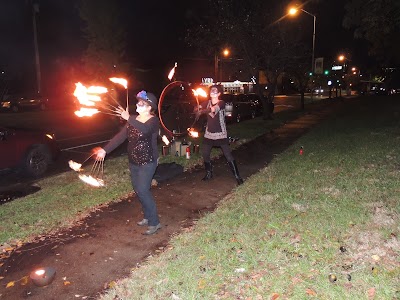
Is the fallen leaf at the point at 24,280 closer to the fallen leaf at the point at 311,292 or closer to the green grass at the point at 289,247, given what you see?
the green grass at the point at 289,247

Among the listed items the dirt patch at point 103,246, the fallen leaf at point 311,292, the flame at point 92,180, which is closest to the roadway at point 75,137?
the flame at point 92,180

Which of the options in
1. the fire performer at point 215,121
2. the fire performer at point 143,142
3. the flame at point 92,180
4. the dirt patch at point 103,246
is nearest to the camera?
the dirt patch at point 103,246

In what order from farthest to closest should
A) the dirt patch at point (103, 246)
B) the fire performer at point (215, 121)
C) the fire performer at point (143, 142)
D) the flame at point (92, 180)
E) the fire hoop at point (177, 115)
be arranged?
the fire hoop at point (177, 115) → the flame at point (92, 180) → the fire performer at point (215, 121) → the fire performer at point (143, 142) → the dirt patch at point (103, 246)

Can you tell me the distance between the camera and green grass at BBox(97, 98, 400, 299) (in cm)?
395

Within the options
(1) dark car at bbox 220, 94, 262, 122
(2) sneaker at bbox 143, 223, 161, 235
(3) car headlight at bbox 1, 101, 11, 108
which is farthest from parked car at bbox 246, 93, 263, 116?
(2) sneaker at bbox 143, 223, 161, 235

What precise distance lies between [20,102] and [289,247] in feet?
94.5

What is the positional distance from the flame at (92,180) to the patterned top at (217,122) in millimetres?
2672

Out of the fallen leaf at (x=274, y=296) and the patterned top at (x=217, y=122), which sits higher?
the patterned top at (x=217, y=122)

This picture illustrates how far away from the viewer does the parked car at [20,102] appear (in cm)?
2888

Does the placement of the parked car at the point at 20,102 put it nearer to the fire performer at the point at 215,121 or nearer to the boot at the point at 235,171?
the fire performer at the point at 215,121

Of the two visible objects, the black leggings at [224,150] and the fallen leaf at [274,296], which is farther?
the black leggings at [224,150]

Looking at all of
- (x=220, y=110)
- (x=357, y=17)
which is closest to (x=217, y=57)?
(x=357, y=17)

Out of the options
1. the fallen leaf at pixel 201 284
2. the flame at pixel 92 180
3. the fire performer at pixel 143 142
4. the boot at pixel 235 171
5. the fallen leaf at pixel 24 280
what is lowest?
the fallen leaf at pixel 24 280

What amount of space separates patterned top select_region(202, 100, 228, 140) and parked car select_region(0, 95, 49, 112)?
25.0m
